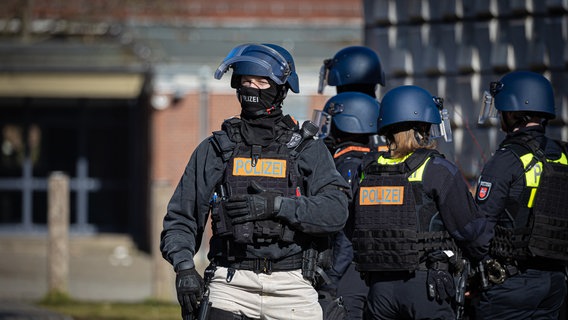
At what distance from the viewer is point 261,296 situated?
16.2ft

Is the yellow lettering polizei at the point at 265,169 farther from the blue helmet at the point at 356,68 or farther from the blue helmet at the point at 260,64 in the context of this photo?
the blue helmet at the point at 356,68

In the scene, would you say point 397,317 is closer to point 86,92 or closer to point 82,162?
point 86,92

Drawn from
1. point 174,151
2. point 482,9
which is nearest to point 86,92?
point 174,151

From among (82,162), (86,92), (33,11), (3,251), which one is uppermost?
(33,11)

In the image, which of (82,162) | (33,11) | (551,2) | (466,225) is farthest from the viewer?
(33,11)

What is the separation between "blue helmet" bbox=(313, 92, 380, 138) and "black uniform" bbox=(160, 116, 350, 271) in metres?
1.54

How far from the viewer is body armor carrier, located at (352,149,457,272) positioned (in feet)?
18.0

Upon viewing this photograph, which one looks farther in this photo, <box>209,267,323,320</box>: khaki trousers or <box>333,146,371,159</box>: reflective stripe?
<box>333,146,371,159</box>: reflective stripe

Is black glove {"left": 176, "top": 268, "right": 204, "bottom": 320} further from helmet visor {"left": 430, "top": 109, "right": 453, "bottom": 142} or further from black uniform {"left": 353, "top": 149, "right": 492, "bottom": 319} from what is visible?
helmet visor {"left": 430, "top": 109, "right": 453, "bottom": 142}

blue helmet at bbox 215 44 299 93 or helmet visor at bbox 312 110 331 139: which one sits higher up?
blue helmet at bbox 215 44 299 93

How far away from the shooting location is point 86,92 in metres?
19.2

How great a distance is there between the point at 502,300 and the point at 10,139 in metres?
16.8

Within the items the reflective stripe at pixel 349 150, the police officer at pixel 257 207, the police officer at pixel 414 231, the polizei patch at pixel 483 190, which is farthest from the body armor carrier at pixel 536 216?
the police officer at pixel 257 207

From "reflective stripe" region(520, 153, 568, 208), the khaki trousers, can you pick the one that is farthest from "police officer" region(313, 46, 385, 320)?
"reflective stripe" region(520, 153, 568, 208)
